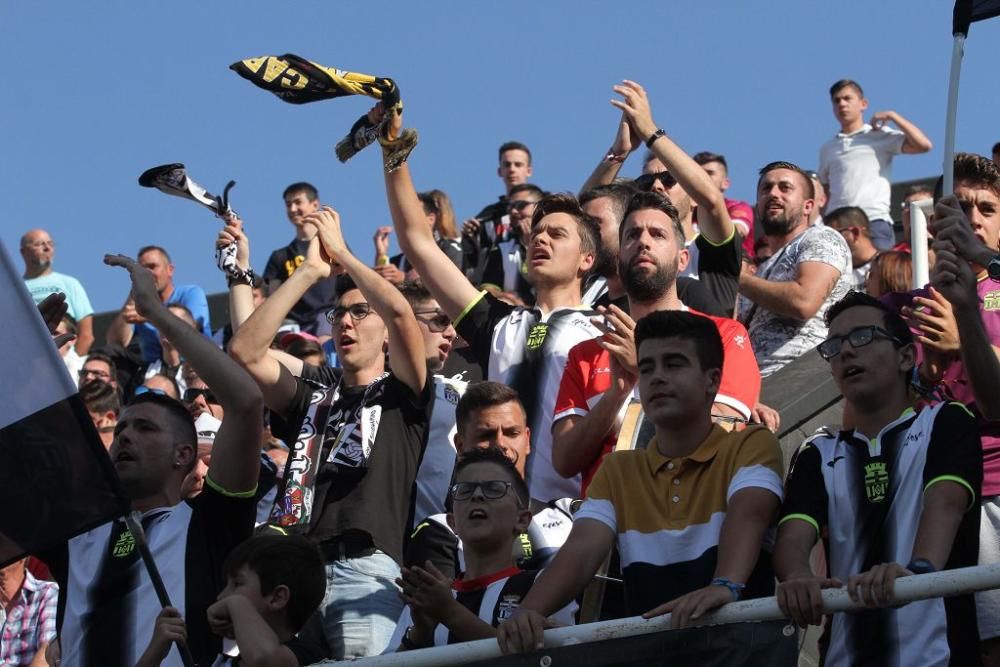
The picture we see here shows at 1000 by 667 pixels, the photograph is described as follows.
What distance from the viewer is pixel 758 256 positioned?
407 inches

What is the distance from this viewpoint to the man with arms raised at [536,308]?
23.4 feet

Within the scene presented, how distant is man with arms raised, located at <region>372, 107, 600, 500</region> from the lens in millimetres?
7133

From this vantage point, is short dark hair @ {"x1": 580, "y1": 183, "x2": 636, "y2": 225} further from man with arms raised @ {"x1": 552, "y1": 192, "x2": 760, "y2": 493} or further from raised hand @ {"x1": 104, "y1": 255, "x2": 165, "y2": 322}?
raised hand @ {"x1": 104, "y1": 255, "x2": 165, "y2": 322}

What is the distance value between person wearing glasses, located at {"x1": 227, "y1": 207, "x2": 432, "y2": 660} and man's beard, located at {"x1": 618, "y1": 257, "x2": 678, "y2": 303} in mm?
1017

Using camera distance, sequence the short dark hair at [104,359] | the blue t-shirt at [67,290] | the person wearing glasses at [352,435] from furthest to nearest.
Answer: the blue t-shirt at [67,290], the short dark hair at [104,359], the person wearing glasses at [352,435]

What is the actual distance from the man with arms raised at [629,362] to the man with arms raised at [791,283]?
4.76 feet

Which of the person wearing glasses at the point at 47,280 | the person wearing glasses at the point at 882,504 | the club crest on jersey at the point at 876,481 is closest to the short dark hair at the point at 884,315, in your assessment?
the person wearing glasses at the point at 882,504

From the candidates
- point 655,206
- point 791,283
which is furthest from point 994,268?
point 791,283

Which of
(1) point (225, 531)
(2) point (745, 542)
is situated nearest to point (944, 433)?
(2) point (745, 542)

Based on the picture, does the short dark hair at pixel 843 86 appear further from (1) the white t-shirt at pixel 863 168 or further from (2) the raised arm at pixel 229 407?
(2) the raised arm at pixel 229 407

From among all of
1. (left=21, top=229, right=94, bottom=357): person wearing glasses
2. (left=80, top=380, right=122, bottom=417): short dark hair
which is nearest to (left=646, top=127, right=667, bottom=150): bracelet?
(left=80, top=380, right=122, bottom=417): short dark hair

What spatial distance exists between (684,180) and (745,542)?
3165 mm

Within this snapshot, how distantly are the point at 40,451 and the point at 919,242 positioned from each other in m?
4.65

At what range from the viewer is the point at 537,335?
288 inches
